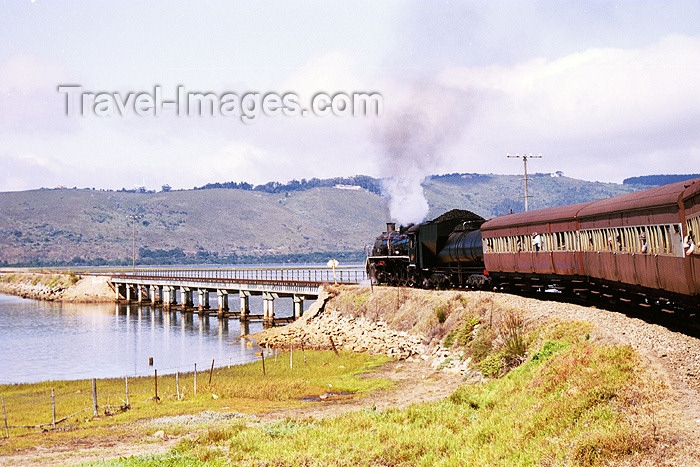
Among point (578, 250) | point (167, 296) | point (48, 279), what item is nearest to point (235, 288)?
point (167, 296)

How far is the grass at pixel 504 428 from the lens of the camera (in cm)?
1448

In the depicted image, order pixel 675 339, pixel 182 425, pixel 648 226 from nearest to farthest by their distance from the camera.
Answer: pixel 675 339 → pixel 648 226 → pixel 182 425

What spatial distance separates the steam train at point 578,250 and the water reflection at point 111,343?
50.3 ft

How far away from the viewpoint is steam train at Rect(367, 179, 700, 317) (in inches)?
824

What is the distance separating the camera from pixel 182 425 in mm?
26891

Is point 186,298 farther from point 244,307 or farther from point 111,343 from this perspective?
point 111,343

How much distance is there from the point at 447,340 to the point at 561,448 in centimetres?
2591

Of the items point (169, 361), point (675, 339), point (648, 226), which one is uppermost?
point (648, 226)

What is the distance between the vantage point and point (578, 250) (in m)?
33.0

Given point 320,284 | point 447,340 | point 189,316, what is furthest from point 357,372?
point 189,316

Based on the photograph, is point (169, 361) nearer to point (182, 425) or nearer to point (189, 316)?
point (182, 425)

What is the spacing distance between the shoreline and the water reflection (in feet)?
77.5

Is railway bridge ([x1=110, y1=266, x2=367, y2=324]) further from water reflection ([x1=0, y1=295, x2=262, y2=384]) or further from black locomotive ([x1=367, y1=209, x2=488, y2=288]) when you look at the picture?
black locomotive ([x1=367, y1=209, x2=488, y2=288])

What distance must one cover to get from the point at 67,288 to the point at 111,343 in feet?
259
